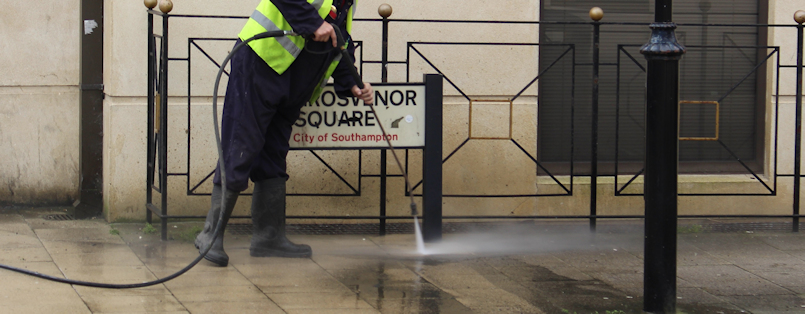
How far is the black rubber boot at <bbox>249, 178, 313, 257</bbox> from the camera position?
5449 mm

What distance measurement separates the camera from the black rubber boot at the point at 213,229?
16.9 ft

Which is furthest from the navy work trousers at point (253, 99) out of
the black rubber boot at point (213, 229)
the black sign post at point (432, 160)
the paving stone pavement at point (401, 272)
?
the black sign post at point (432, 160)

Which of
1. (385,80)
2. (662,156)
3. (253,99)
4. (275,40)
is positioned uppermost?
(275,40)

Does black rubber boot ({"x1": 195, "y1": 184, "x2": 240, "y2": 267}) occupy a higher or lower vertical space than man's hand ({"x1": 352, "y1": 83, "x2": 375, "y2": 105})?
lower

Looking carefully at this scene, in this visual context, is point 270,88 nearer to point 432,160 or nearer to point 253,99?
point 253,99

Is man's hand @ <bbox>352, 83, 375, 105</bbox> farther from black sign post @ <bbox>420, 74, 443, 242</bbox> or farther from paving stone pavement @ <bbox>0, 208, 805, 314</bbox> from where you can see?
paving stone pavement @ <bbox>0, 208, 805, 314</bbox>

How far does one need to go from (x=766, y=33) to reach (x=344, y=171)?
360cm

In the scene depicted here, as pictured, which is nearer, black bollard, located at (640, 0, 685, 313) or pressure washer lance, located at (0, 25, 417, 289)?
black bollard, located at (640, 0, 685, 313)

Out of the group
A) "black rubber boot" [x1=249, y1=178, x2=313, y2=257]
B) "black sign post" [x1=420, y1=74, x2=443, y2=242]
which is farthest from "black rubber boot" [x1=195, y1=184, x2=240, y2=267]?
"black sign post" [x1=420, y1=74, x2=443, y2=242]

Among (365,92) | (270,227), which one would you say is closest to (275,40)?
(365,92)

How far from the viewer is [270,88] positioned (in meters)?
5.07

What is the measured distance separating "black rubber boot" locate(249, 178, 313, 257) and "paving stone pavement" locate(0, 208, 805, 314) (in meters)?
0.09

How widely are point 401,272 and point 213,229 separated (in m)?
1.14

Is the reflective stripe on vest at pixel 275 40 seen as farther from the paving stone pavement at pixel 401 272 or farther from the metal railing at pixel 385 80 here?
the paving stone pavement at pixel 401 272
